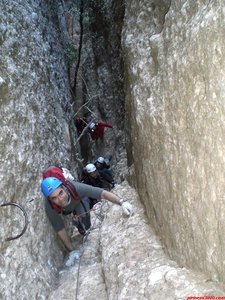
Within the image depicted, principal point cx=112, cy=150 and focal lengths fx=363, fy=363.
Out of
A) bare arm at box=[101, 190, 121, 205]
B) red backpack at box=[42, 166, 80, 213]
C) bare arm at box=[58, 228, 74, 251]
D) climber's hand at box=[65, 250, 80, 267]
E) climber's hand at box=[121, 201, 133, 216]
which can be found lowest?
climber's hand at box=[65, 250, 80, 267]

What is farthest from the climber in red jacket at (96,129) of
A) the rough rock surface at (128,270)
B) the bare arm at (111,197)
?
the bare arm at (111,197)

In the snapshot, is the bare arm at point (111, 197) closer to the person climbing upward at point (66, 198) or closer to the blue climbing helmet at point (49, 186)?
the person climbing upward at point (66, 198)

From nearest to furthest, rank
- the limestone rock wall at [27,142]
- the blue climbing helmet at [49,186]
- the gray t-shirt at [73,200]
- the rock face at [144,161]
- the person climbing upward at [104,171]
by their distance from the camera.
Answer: the rock face at [144,161] → the limestone rock wall at [27,142] → the blue climbing helmet at [49,186] → the gray t-shirt at [73,200] → the person climbing upward at [104,171]

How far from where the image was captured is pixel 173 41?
3854 millimetres

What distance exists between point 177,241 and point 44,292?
210cm

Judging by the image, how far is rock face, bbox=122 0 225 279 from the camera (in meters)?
2.96

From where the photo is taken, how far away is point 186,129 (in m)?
3.46

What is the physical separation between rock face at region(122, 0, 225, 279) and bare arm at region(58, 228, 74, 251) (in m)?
1.62

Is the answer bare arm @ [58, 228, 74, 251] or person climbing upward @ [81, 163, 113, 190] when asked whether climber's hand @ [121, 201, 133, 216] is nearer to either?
bare arm @ [58, 228, 74, 251]

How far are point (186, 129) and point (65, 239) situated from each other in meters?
3.37

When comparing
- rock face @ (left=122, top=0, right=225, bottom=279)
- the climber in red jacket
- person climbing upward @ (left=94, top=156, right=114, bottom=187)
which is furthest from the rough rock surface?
the climber in red jacket

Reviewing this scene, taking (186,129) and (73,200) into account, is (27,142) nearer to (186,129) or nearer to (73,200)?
(73,200)

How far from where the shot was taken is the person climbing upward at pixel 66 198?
5367 millimetres

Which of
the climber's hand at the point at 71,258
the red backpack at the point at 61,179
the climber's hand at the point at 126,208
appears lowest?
the climber's hand at the point at 71,258
